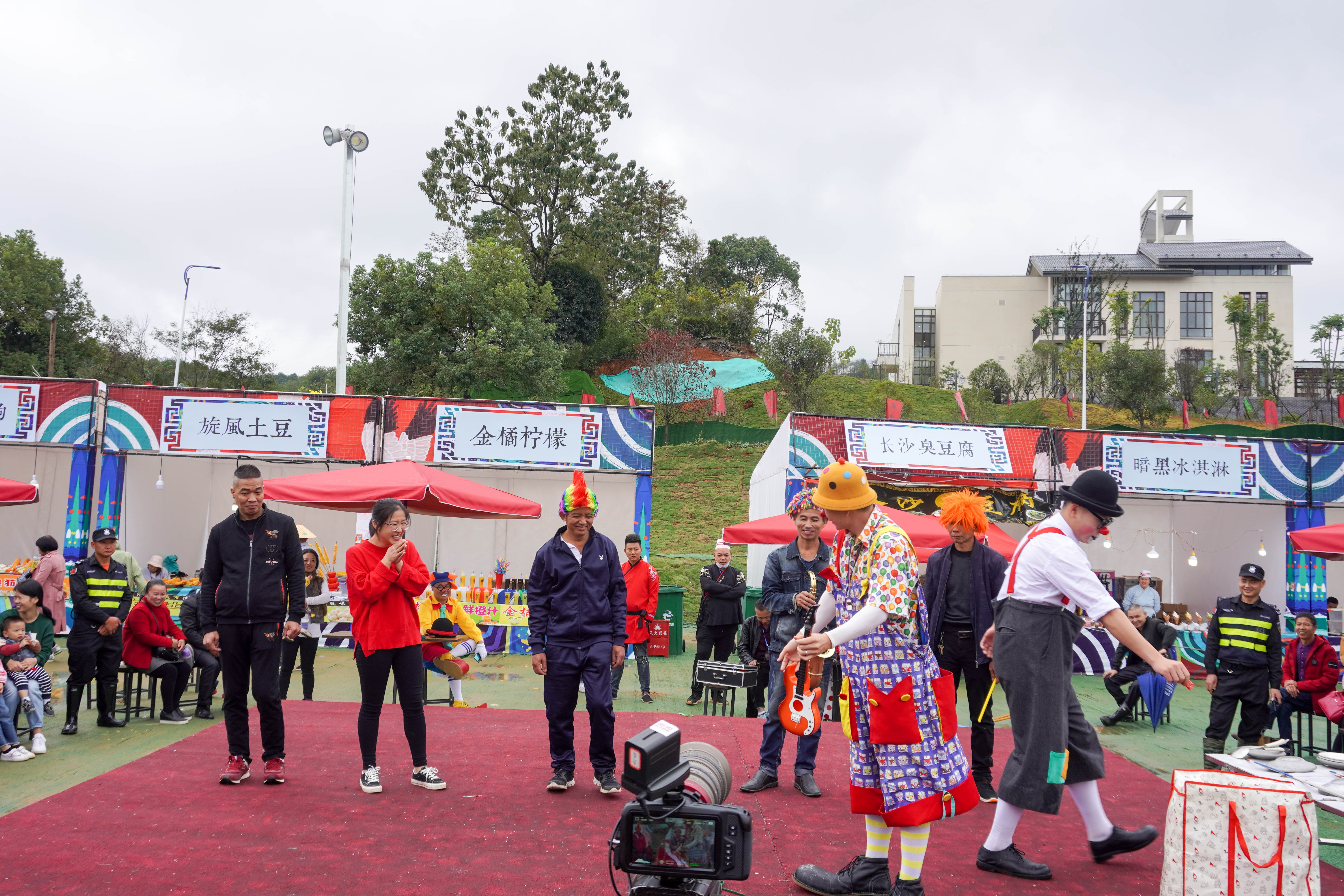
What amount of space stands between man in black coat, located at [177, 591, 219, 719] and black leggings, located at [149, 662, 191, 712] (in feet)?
0.53

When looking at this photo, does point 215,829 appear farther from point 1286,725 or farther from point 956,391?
point 956,391

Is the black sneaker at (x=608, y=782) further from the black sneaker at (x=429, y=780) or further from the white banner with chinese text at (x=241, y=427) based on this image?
the white banner with chinese text at (x=241, y=427)

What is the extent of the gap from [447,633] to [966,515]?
183 inches

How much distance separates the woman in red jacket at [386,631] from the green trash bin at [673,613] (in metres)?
8.06

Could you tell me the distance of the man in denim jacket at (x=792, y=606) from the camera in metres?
4.80

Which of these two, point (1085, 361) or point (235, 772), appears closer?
point (235, 772)

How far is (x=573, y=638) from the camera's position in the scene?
4.73m

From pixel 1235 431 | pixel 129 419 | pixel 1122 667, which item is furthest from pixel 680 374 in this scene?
pixel 1122 667

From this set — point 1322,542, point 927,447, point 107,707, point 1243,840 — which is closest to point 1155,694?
point 1322,542

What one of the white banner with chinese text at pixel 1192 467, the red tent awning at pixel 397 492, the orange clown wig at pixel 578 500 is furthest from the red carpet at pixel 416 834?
the white banner with chinese text at pixel 1192 467

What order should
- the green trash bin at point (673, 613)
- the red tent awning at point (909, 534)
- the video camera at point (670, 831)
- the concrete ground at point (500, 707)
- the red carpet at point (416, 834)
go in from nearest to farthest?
the video camera at point (670, 831)
the red carpet at point (416, 834)
the concrete ground at point (500, 707)
the red tent awning at point (909, 534)
the green trash bin at point (673, 613)

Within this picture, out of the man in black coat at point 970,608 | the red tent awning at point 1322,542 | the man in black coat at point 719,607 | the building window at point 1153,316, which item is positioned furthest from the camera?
the building window at point 1153,316

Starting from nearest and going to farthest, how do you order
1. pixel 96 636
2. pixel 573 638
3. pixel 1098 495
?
pixel 1098 495
pixel 573 638
pixel 96 636

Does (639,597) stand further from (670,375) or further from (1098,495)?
(670,375)
